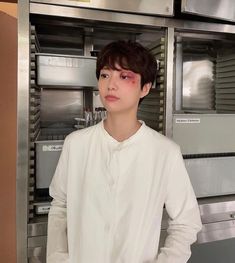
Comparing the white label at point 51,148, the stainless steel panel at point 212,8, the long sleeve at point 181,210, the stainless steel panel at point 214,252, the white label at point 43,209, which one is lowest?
the stainless steel panel at point 214,252

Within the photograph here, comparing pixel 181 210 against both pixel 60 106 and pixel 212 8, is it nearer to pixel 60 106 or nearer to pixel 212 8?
pixel 212 8

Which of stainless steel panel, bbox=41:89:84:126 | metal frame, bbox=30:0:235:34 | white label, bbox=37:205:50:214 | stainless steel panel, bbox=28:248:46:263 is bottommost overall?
stainless steel panel, bbox=28:248:46:263

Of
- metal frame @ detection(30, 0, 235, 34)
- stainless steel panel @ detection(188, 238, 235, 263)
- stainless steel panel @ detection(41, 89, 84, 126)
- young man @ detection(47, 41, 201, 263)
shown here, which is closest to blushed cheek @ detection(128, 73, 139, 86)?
young man @ detection(47, 41, 201, 263)

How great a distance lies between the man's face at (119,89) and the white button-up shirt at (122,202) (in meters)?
0.13

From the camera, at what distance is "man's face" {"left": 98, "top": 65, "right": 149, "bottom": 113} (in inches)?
39.3

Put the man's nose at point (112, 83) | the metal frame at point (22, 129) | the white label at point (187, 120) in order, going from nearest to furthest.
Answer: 1. the man's nose at point (112, 83)
2. the metal frame at point (22, 129)
3. the white label at point (187, 120)

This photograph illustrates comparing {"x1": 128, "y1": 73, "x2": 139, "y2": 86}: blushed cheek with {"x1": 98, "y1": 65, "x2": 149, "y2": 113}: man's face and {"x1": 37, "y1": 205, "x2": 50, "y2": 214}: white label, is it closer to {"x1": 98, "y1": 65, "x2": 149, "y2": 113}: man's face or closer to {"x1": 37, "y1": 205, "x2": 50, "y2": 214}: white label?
{"x1": 98, "y1": 65, "x2": 149, "y2": 113}: man's face

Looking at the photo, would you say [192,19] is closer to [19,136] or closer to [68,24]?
[68,24]

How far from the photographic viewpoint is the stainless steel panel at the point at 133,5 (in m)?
1.26

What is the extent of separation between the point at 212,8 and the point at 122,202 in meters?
0.92

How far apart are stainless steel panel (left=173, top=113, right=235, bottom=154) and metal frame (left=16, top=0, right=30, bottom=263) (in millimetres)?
696

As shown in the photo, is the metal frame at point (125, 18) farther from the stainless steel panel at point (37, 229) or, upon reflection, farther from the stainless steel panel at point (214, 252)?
the stainless steel panel at point (214, 252)

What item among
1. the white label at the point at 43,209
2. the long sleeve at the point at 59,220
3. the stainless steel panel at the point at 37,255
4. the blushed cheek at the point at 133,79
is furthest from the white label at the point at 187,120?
the stainless steel panel at the point at 37,255

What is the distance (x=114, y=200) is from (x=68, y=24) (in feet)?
2.78
